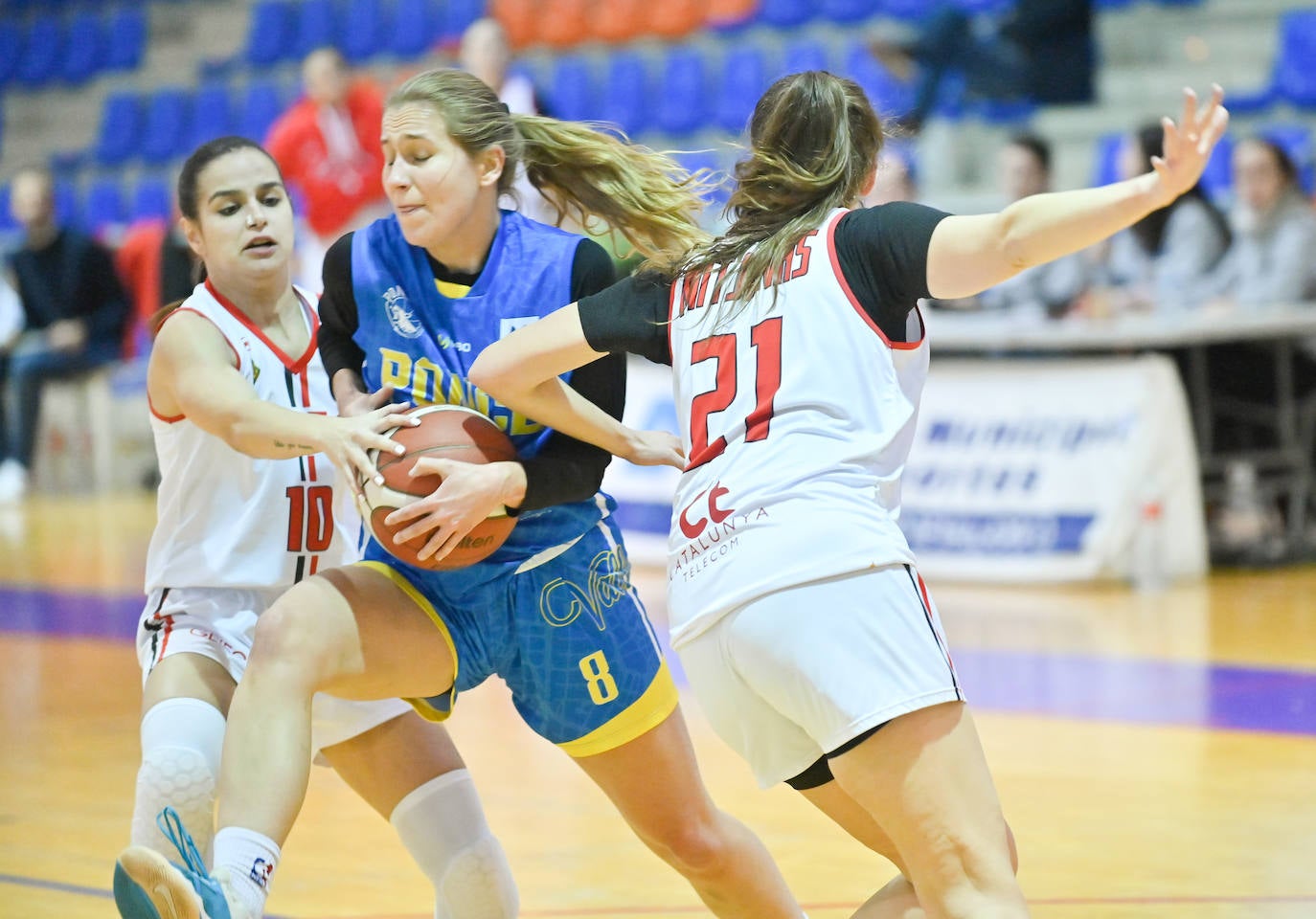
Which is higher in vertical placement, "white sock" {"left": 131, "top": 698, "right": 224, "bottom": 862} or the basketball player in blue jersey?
the basketball player in blue jersey

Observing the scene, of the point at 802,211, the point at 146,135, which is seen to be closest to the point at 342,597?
the point at 802,211

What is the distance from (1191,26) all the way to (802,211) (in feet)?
36.3

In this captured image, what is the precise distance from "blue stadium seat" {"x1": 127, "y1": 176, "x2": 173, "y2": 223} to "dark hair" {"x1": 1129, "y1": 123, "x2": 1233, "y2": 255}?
10.6m

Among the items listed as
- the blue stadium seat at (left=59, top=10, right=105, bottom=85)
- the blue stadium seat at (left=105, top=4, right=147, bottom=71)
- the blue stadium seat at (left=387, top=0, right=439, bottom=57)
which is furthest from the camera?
the blue stadium seat at (left=59, top=10, right=105, bottom=85)

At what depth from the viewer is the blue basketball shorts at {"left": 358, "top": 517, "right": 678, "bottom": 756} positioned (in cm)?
318

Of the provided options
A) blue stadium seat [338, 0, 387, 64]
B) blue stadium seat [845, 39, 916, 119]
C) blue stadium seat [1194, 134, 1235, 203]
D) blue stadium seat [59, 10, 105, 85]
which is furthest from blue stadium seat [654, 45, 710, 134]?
blue stadium seat [59, 10, 105, 85]

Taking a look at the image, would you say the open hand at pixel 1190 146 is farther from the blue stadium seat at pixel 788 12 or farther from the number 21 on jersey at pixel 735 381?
the blue stadium seat at pixel 788 12

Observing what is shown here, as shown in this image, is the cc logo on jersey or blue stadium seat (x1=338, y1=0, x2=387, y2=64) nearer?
the cc logo on jersey

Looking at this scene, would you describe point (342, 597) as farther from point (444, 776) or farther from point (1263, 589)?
point (1263, 589)

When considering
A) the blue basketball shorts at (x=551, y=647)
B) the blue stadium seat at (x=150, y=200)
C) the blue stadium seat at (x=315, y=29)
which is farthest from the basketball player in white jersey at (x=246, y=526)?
the blue stadium seat at (x=150, y=200)

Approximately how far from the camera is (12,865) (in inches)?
167

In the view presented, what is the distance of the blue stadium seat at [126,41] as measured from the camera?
1892 centimetres

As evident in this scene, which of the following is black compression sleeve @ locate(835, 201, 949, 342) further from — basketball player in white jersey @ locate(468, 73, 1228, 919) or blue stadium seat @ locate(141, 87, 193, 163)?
blue stadium seat @ locate(141, 87, 193, 163)

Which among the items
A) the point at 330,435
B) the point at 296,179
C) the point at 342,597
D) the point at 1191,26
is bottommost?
the point at 342,597
